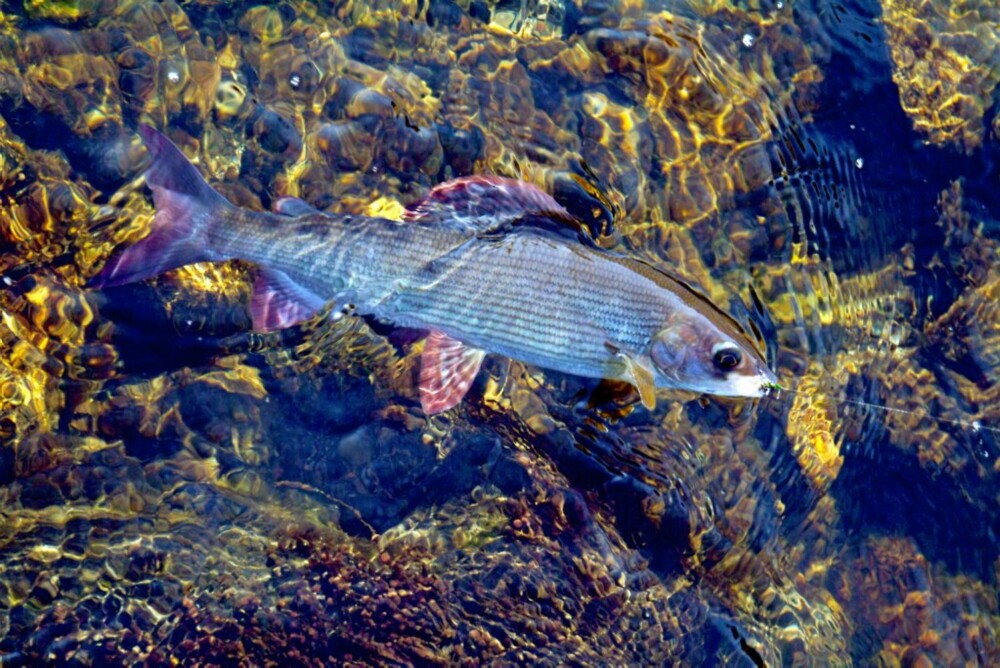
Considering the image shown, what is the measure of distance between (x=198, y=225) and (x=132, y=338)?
4.28ft

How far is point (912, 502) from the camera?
18.5 ft

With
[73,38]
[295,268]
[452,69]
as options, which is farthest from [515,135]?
[73,38]

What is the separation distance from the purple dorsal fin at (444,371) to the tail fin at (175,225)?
1.53 metres

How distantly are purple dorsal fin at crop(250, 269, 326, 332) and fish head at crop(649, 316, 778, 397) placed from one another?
2.24 metres

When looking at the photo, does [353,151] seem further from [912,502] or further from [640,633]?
[912,502]

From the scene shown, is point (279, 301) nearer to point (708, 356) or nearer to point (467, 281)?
point (467, 281)

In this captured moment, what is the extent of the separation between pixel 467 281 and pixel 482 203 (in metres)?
0.59

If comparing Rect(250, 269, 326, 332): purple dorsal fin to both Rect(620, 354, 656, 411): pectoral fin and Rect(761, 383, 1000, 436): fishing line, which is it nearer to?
A: Rect(620, 354, 656, 411): pectoral fin

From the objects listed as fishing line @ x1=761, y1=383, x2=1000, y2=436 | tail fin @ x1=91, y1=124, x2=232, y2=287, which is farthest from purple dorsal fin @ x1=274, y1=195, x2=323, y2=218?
fishing line @ x1=761, y1=383, x2=1000, y2=436

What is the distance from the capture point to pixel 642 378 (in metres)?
4.12

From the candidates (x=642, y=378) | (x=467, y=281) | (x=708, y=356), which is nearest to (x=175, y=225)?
(x=467, y=281)

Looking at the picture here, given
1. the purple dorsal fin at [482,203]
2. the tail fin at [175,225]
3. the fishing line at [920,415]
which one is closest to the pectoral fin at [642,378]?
the purple dorsal fin at [482,203]

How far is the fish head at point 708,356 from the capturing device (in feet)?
13.4

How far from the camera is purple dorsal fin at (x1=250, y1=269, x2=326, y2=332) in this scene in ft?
14.9
